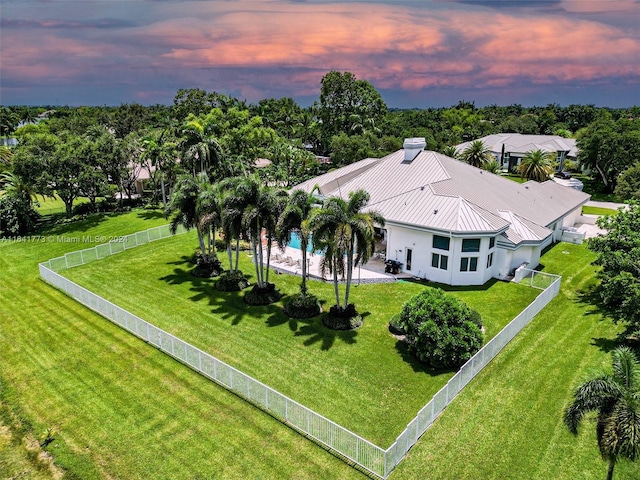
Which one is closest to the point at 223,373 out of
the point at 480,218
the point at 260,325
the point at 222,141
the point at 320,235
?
the point at 260,325

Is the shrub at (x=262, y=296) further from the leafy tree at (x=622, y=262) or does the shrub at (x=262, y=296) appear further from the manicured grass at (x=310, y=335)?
the leafy tree at (x=622, y=262)

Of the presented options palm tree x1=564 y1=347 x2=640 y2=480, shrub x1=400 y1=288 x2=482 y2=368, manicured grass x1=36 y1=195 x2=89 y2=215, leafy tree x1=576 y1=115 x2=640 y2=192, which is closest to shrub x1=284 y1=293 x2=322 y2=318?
shrub x1=400 y1=288 x2=482 y2=368

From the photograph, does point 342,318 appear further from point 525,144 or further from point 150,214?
point 525,144

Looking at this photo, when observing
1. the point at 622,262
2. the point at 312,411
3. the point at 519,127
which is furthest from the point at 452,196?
the point at 519,127

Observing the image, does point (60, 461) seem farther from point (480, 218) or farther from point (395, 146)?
point (395, 146)

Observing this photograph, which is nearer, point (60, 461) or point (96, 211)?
point (60, 461)

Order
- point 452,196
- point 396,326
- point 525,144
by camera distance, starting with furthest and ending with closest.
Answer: point 525,144 → point 452,196 → point 396,326
